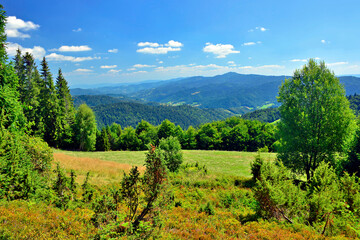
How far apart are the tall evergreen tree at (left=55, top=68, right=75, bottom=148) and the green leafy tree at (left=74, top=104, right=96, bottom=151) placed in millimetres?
1508

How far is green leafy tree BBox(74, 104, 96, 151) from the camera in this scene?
44450 millimetres

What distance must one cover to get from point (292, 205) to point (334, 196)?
1657 millimetres

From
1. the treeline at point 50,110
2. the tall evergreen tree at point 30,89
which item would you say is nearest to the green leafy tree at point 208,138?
the treeline at point 50,110

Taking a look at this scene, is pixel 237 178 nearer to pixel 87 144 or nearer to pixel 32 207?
pixel 32 207

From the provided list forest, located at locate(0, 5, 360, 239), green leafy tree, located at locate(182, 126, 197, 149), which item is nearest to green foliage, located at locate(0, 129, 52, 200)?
forest, located at locate(0, 5, 360, 239)

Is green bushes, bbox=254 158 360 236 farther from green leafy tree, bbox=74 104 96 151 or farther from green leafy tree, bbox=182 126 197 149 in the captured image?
green leafy tree, bbox=182 126 197 149

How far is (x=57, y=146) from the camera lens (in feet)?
134

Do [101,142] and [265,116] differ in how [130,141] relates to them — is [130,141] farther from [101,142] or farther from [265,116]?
[265,116]

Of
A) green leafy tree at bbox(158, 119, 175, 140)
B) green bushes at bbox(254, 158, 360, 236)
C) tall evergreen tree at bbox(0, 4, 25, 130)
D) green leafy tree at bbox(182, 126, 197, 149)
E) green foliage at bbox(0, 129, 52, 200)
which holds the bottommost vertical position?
green leafy tree at bbox(182, 126, 197, 149)

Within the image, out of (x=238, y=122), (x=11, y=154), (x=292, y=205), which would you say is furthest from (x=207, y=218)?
(x=238, y=122)

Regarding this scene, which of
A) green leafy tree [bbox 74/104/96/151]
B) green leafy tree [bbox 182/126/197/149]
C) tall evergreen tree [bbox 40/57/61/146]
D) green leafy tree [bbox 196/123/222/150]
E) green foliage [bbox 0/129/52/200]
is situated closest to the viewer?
green foliage [bbox 0/129/52/200]

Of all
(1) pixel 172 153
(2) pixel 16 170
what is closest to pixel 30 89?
(1) pixel 172 153

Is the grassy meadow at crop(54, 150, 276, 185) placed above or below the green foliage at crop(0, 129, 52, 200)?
below

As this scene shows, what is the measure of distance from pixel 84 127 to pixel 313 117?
44.9 metres
